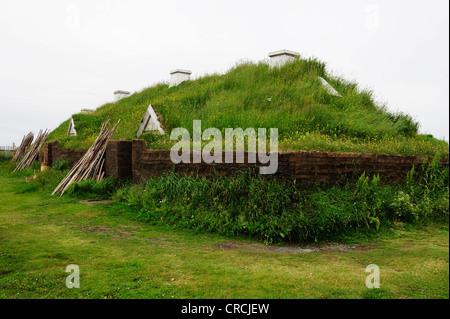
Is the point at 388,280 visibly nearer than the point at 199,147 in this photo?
Yes

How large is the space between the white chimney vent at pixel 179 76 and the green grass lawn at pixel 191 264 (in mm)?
12102

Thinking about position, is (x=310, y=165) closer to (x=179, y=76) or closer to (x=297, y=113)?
(x=297, y=113)

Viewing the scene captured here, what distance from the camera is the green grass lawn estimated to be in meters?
3.68

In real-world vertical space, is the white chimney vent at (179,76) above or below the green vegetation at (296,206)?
above

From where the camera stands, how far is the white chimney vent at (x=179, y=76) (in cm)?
1798

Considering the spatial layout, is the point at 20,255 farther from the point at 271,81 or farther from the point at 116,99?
the point at 116,99

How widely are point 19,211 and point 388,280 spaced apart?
7878 mm

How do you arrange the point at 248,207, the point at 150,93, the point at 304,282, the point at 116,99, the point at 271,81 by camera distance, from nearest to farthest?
1. the point at 304,282
2. the point at 248,207
3. the point at 271,81
4. the point at 150,93
5. the point at 116,99

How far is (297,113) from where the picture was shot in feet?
32.9

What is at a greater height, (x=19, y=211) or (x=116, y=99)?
(x=116, y=99)

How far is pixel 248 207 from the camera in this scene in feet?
20.7

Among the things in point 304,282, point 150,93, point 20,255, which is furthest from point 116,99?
point 304,282
